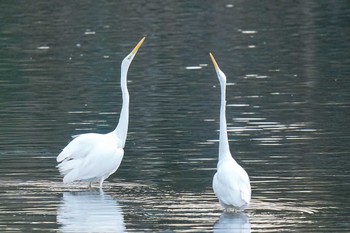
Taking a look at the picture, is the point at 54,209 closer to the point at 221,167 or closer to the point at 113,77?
the point at 221,167

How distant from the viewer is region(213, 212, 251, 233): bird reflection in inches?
561

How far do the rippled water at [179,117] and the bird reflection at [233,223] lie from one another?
0.08ft

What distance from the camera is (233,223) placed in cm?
1462

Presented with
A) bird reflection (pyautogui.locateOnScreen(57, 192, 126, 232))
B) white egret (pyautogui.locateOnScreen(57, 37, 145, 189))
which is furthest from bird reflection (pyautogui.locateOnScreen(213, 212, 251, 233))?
white egret (pyautogui.locateOnScreen(57, 37, 145, 189))

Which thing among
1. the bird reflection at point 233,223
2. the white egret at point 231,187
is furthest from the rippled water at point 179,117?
the white egret at point 231,187

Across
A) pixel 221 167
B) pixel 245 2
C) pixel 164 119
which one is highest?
pixel 221 167

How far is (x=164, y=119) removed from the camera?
73.0 feet

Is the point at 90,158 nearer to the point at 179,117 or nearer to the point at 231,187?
the point at 231,187

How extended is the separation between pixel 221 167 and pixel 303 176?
212 centimetres

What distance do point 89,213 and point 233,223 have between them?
1.98 meters

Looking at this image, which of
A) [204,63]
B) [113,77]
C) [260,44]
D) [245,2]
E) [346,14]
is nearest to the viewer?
[113,77]

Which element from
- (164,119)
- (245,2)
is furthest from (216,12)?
(164,119)

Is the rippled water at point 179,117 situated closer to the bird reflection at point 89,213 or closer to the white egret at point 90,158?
the bird reflection at point 89,213

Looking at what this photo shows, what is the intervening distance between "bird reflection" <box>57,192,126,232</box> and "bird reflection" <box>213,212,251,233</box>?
1151mm
